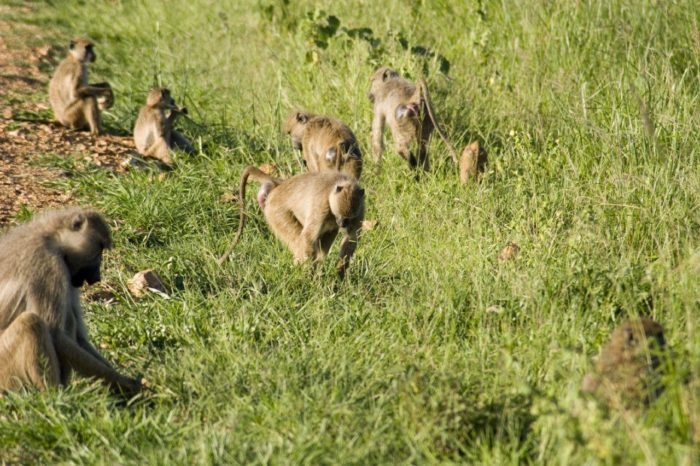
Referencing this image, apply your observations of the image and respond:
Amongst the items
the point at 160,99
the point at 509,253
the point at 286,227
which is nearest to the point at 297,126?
the point at 160,99

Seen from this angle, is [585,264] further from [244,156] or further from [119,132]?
[119,132]

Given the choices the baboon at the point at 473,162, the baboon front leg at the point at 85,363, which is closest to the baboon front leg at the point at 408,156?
the baboon at the point at 473,162

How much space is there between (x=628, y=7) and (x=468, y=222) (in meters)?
3.41

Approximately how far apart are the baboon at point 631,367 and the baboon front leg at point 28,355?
2277 mm

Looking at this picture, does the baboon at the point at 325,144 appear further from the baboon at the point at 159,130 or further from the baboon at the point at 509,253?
the baboon at the point at 509,253

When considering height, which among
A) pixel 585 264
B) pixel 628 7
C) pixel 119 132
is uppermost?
pixel 628 7

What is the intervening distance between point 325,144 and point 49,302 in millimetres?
3618

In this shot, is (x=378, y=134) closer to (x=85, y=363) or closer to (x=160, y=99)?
(x=160, y=99)

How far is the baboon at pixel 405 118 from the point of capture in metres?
8.45

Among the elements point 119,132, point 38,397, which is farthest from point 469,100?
point 38,397

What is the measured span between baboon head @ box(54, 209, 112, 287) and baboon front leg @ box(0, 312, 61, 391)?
1.52ft

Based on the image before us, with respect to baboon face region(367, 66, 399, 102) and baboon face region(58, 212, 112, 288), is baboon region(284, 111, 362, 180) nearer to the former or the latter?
baboon face region(367, 66, 399, 102)

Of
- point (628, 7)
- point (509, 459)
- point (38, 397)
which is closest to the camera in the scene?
point (509, 459)

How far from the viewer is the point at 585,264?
5.36m
